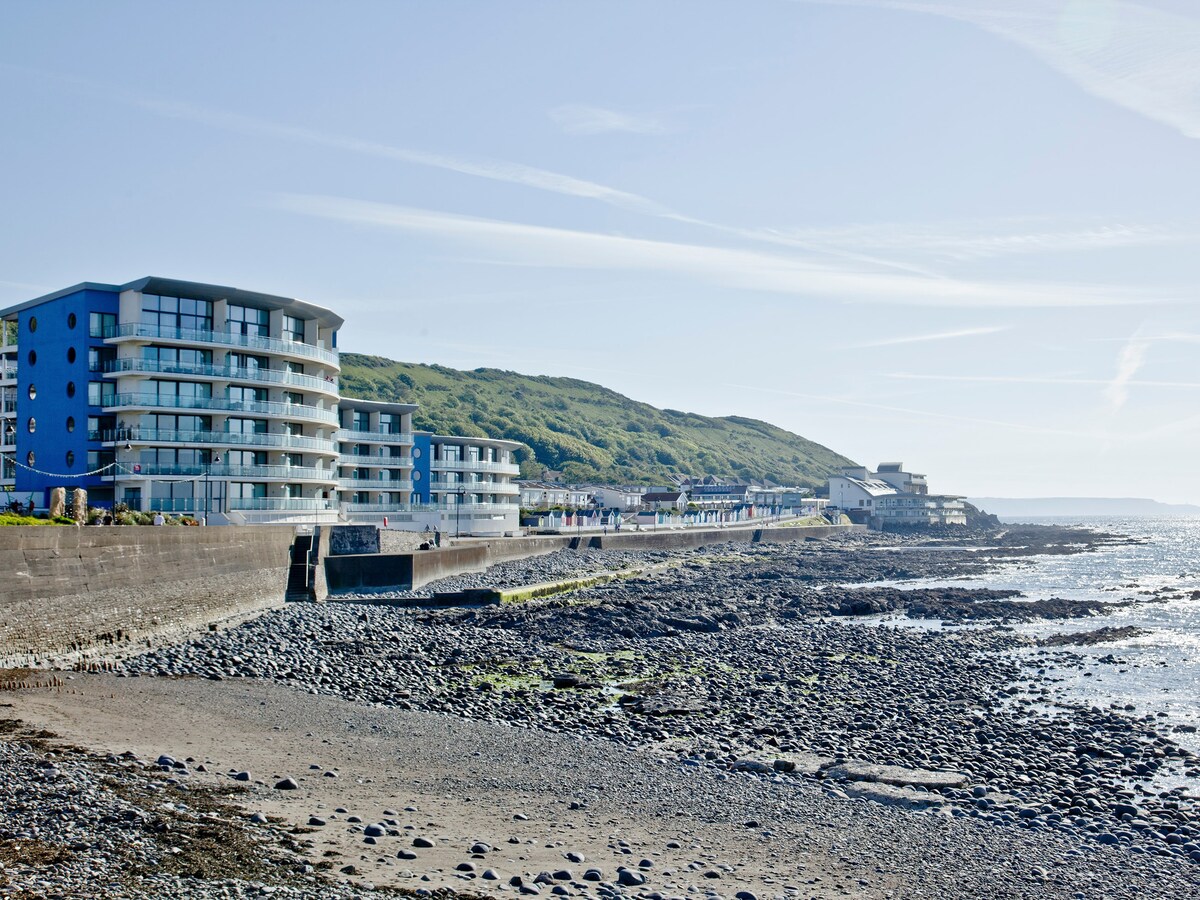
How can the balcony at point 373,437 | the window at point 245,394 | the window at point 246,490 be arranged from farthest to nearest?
the balcony at point 373,437 → the window at point 245,394 → the window at point 246,490

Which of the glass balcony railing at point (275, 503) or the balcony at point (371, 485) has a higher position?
the balcony at point (371, 485)

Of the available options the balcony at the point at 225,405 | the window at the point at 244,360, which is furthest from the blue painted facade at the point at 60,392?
the window at the point at 244,360

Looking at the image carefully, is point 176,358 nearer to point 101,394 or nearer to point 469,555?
point 101,394

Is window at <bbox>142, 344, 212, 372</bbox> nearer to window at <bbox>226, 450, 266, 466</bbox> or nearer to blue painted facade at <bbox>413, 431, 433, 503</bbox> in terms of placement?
window at <bbox>226, 450, 266, 466</bbox>

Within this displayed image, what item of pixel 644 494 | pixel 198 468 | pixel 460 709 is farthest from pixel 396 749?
pixel 644 494

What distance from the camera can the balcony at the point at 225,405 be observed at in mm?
50062

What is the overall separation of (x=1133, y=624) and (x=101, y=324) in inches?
2050

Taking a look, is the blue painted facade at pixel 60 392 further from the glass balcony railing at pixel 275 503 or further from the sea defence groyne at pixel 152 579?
the sea defence groyne at pixel 152 579

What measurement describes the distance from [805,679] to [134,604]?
20.0 metres

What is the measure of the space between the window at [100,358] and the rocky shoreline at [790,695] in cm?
1998

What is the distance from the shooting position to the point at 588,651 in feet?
108

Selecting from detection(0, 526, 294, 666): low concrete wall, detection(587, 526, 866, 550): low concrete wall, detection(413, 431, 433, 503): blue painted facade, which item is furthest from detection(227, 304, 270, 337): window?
detection(587, 526, 866, 550): low concrete wall

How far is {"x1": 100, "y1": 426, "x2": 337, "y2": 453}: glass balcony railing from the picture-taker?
165 feet

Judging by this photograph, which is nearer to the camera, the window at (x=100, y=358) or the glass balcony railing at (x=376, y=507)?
the window at (x=100, y=358)
